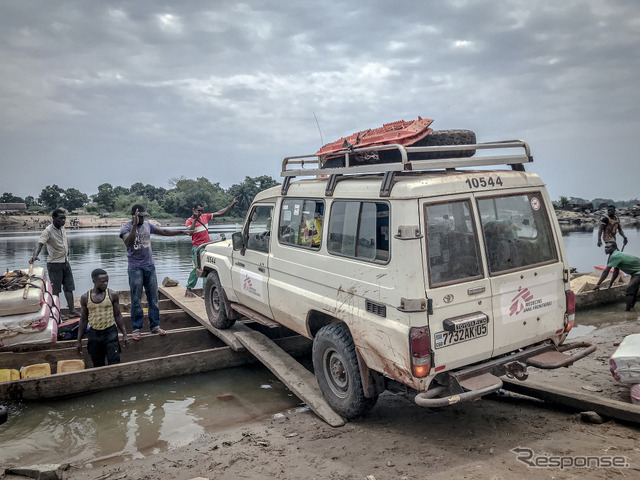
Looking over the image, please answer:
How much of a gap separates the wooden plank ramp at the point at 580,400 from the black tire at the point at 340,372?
159 centimetres

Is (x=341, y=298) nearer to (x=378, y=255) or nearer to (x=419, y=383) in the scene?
(x=378, y=255)

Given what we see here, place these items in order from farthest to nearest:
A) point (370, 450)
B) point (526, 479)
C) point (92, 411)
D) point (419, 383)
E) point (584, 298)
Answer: point (584, 298), point (92, 411), point (370, 450), point (419, 383), point (526, 479)

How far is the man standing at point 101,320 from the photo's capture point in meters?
6.16

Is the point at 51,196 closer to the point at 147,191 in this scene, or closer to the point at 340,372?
the point at 147,191

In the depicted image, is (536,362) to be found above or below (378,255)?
below

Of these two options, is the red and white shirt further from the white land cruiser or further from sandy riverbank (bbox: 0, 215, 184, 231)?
sandy riverbank (bbox: 0, 215, 184, 231)

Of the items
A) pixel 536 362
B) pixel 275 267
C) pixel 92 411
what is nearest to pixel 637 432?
pixel 536 362

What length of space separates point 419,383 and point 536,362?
122cm

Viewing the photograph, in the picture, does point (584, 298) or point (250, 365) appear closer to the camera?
point (250, 365)

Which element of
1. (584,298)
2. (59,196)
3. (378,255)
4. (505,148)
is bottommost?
(584,298)

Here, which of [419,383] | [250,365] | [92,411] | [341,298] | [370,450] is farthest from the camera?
[250,365]

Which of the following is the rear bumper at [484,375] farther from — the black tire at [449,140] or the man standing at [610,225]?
the man standing at [610,225]

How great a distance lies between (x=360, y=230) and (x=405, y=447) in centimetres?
195

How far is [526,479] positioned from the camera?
350cm
